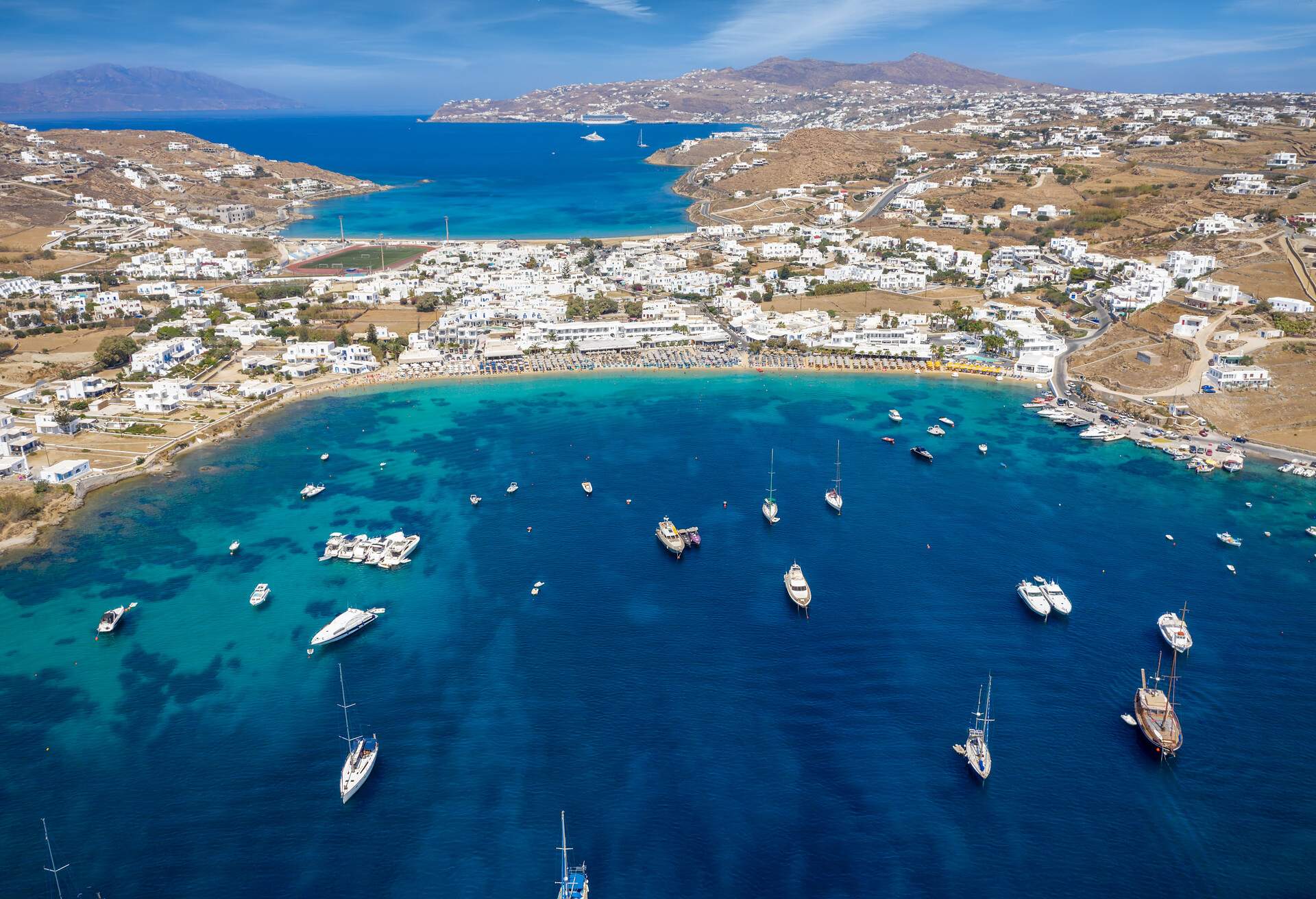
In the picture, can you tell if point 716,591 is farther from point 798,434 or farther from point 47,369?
point 47,369

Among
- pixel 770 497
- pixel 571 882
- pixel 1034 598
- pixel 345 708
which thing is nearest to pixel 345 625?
pixel 345 708

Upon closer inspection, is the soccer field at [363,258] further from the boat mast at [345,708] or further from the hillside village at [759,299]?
the boat mast at [345,708]

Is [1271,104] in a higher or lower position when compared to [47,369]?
higher

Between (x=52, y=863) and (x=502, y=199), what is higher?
(x=502, y=199)

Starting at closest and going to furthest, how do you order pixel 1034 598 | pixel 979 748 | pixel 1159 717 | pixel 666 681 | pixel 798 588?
pixel 979 748 < pixel 1159 717 < pixel 666 681 < pixel 1034 598 < pixel 798 588

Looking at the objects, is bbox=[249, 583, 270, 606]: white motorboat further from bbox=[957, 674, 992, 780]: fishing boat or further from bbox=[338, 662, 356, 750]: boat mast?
bbox=[957, 674, 992, 780]: fishing boat

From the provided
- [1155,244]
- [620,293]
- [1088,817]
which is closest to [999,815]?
[1088,817]

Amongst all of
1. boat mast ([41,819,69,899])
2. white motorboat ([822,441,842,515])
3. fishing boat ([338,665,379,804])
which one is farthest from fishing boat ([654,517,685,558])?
boat mast ([41,819,69,899])

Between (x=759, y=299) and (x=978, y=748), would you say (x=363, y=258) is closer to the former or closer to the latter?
(x=759, y=299)
